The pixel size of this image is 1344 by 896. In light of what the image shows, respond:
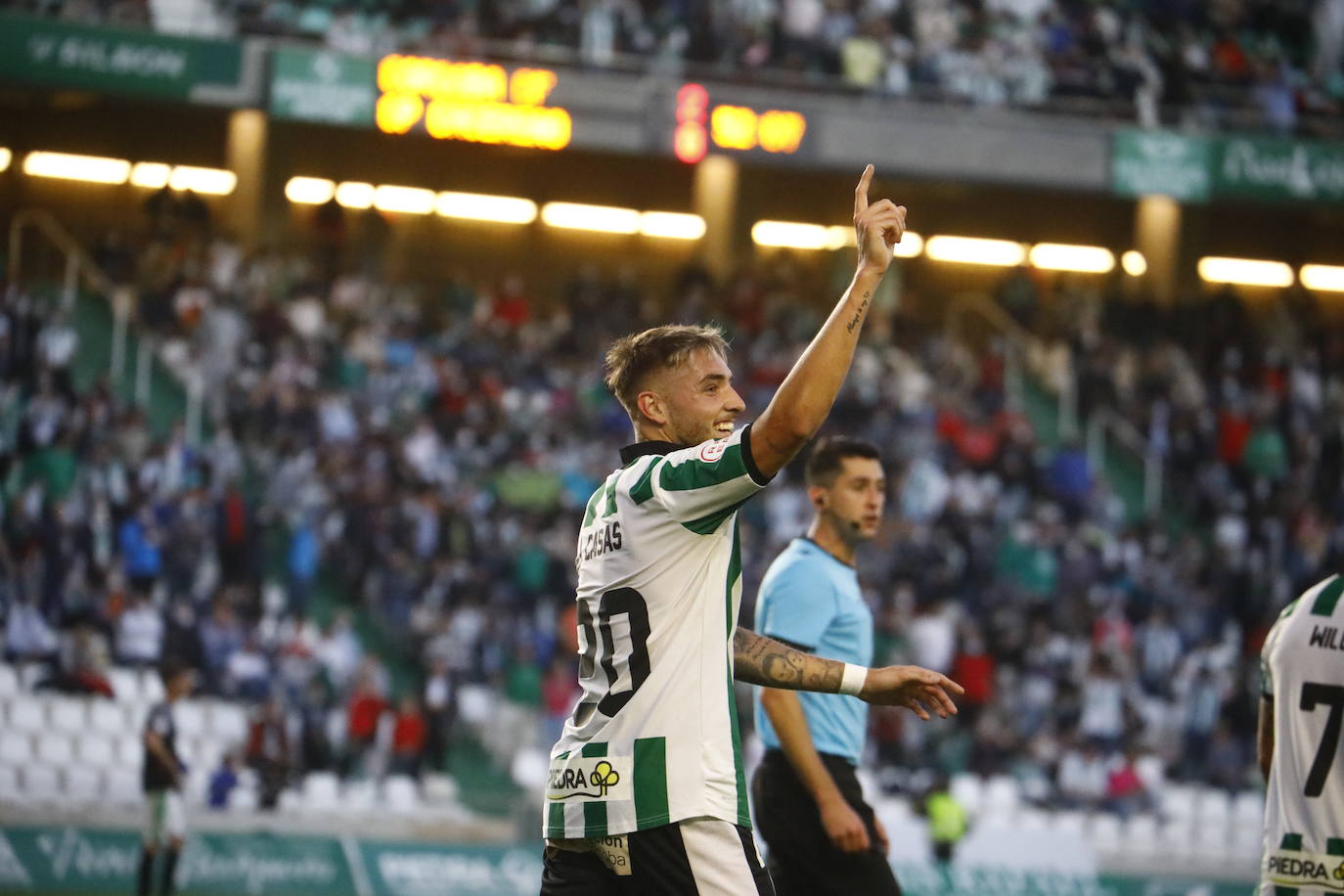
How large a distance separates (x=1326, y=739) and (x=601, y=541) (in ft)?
8.61

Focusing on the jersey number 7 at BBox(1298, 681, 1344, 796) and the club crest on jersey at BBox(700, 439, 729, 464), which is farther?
the jersey number 7 at BBox(1298, 681, 1344, 796)

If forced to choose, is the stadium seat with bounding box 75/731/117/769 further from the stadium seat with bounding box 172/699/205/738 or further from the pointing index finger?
the pointing index finger

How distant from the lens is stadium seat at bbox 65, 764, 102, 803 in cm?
1486

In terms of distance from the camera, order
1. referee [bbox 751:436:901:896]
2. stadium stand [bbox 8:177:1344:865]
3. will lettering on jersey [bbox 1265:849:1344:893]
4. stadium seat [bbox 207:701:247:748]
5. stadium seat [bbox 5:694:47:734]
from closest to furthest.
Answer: will lettering on jersey [bbox 1265:849:1344:893], referee [bbox 751:436:901:896], stadium seat [bbox 5:694:47:734], stadium seat [bbox 207:701:247:748], stadium stand [bbox 8:177:1344:865]

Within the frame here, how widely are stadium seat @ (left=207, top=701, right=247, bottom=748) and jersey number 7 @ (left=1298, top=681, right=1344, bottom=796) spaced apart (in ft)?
38.0

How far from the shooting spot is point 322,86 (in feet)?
71.5

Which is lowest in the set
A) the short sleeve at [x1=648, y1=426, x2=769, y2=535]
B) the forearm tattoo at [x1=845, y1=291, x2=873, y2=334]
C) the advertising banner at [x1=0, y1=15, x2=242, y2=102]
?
the short sleeve at [x1=648, y1=426, x2=769, y2=535]

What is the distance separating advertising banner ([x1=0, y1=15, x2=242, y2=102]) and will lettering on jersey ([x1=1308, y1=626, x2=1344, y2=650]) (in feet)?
60.6

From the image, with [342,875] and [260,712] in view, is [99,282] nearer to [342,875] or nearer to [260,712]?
[260,712]

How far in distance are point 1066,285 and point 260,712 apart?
1653 cm

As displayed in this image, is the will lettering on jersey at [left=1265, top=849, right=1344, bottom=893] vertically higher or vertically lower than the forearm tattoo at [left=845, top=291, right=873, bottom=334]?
lower

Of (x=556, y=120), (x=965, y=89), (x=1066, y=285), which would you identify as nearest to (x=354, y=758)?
(x=556, y=120)

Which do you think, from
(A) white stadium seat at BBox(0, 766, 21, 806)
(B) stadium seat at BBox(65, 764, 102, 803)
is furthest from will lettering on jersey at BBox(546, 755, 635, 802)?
(A) white stadium seat at BBox(0, 766, 21, 806)

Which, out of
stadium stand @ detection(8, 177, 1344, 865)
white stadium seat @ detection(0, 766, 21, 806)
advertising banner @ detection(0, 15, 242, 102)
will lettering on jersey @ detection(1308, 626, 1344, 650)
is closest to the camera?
will lettering on jersey @ detection(1308, 626, 1344, 650)
